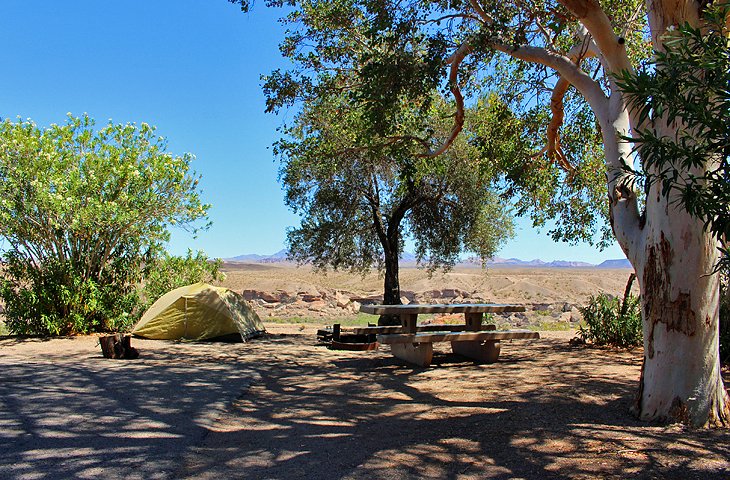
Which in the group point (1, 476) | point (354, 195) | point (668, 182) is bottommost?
point (1, 476)

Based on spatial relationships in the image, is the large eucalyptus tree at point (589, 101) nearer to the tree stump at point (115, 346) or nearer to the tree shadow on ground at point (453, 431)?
the tree shadow on ground at point (453, 431)

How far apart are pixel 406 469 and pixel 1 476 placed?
112 inches

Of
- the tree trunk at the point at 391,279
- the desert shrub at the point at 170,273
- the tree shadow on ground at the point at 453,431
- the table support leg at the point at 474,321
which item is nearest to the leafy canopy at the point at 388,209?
the tree trunk at the point at 391,279

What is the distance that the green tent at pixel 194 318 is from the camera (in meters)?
13.3

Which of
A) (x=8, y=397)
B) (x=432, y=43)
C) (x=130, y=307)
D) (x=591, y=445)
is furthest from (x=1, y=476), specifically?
(x=130, y=307)

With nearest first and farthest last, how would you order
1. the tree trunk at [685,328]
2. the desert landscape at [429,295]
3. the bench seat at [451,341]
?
the tree trunk at [685,328] < the bench seat at [451,341] < the desert landscape at [429,295]

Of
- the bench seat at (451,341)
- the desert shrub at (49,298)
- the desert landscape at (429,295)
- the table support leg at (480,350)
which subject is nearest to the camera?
the bench seat at (451,341)

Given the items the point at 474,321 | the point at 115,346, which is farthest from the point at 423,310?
the point at 115,346

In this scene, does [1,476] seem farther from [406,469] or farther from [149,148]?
[149,148]

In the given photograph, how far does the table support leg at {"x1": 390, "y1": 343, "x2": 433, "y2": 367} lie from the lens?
9.27 metres

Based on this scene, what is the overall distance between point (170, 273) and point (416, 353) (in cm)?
835

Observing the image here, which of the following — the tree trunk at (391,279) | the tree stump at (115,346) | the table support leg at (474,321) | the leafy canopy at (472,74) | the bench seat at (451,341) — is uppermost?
the leafy canopy at (472,74)

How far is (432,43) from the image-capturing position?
7949mm

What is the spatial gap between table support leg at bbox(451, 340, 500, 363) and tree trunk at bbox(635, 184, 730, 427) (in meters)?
4.21
